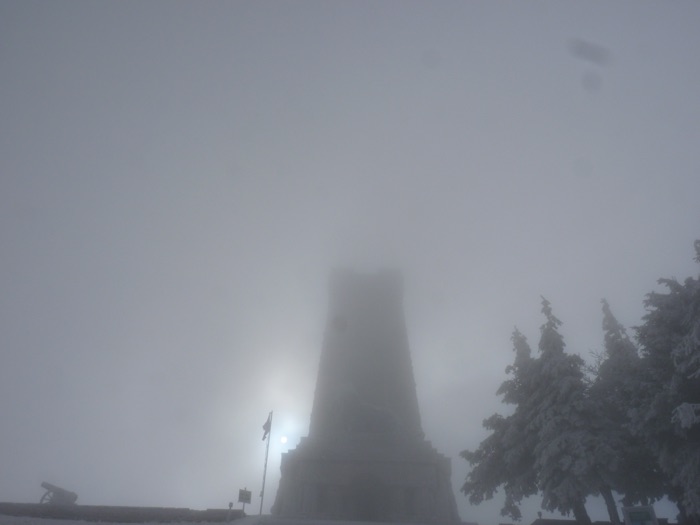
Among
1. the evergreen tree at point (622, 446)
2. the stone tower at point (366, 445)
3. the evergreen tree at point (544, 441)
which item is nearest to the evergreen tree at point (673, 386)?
the evergreen tree at point (622, 446)

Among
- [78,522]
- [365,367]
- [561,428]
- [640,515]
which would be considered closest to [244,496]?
[78,522]

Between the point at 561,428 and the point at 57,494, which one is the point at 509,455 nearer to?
the point at 561,428

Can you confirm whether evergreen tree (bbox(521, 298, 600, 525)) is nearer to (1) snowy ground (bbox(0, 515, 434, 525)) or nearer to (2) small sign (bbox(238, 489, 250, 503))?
(1) snowy ground (bbox(0, 515, 434, 525))

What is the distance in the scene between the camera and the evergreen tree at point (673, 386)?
602 inches

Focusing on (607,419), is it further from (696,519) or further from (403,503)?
(403,503)

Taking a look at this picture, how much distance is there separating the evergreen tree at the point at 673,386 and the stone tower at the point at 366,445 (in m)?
14.7

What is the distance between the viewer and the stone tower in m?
28.2

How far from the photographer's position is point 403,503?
2820 cm

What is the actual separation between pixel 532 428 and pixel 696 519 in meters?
6.20

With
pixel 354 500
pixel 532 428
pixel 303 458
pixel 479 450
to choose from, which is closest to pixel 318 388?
pixel 303 458

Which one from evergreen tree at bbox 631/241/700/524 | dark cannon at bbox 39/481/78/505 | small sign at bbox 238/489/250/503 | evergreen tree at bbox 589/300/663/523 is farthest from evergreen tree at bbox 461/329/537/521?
dark cannon at bbox 39/481/78/505

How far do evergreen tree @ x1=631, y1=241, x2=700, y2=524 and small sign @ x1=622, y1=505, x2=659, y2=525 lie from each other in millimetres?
3115

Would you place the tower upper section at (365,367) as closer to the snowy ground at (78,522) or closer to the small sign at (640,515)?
the snowy ground at (78,522)

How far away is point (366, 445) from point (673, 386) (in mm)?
18865
